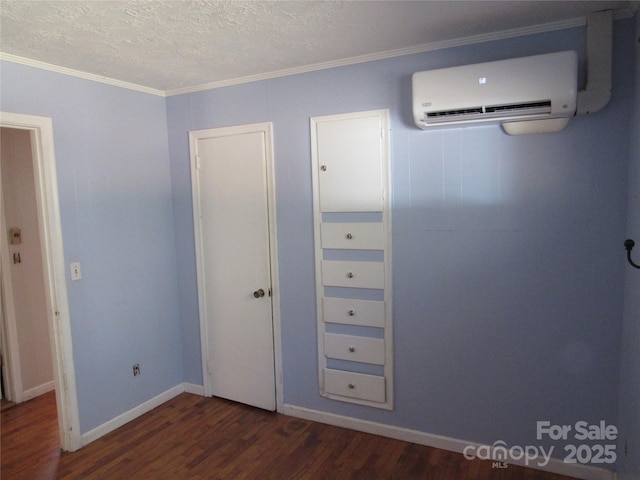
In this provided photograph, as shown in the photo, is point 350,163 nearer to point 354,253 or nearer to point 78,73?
point 354,253

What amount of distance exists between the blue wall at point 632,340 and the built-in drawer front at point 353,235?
1.25 m

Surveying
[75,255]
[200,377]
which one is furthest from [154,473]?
[75,255]

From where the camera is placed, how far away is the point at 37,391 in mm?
3406

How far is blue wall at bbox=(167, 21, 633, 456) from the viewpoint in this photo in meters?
2.10

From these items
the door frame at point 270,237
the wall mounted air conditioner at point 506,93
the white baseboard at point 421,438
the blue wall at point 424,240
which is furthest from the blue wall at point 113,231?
the wall mounted air conditioner at point 506,93

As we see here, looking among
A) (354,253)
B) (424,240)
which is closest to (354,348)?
(354,253)

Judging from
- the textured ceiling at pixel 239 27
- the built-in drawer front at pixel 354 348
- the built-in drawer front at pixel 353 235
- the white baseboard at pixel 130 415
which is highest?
the textured ceiling at pixel 239 27

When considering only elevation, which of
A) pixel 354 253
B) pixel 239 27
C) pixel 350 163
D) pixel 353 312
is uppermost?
pixel 239 27

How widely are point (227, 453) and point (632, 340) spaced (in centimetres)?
229

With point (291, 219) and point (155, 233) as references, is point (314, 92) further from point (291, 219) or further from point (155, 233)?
point (155, 233)

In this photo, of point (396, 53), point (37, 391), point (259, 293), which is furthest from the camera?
point (37, 391)

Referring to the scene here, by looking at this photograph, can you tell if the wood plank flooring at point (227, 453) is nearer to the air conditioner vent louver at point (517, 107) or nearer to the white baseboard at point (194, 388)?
the white baseboard at point (194, 388)

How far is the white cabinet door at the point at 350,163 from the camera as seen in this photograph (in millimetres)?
2545

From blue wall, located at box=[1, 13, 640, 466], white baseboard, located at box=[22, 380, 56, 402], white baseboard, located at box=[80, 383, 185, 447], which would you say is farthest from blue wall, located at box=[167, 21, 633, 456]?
white baseboard, located at box=[22, 380, 56, 402]
